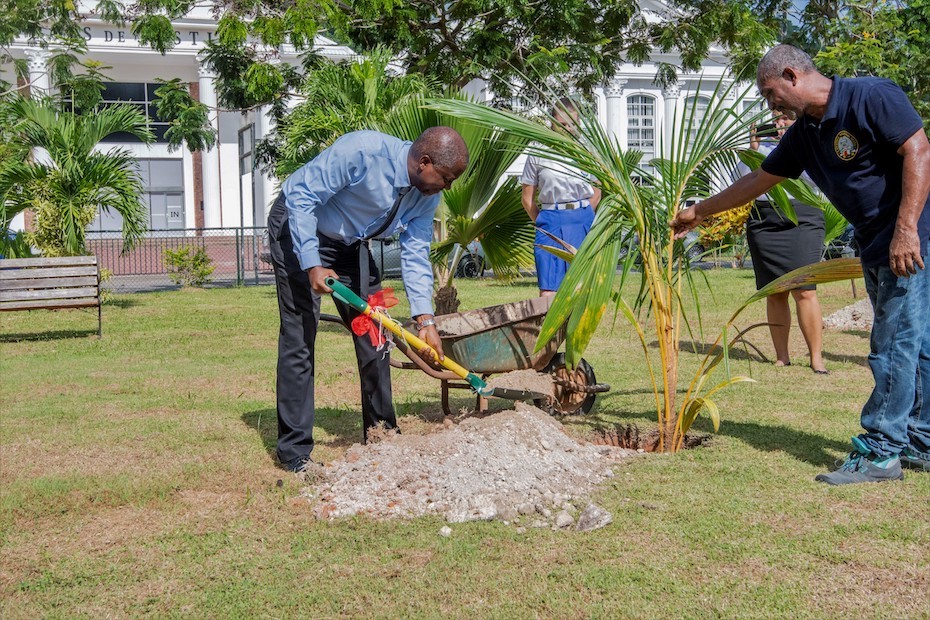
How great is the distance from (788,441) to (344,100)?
7.56m

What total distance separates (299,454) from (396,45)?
33.1 feet

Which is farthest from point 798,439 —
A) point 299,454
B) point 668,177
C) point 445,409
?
point 299,454

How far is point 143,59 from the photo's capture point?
35594mm

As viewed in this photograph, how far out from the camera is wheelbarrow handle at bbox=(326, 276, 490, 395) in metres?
4.49

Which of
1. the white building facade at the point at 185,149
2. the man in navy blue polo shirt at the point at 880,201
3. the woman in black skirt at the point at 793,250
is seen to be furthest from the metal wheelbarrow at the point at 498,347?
the white building facade at the point at 185,149

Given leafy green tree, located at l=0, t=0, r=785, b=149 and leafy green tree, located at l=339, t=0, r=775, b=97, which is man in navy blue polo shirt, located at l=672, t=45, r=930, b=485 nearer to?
leafy green tree, located at l=0, t=0, r=785, b=149

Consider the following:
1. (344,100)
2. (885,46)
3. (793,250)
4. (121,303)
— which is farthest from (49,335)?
(885,46)

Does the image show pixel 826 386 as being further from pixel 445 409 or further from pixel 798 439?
pixel 445 409

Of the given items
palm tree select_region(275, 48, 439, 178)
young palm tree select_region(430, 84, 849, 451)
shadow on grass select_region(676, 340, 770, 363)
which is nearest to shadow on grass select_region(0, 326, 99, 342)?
palm tree select_region(275, 48, 439, 178)

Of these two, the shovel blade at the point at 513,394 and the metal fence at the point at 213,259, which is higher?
the metal fence at the point at 213,259

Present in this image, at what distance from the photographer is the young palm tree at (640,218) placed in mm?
4391

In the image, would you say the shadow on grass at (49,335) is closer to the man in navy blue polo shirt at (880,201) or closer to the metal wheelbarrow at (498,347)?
the metal wheelbarrow at (498,347)

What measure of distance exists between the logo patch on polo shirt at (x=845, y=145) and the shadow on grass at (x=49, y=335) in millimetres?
9320

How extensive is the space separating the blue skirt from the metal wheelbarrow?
0.91 m
